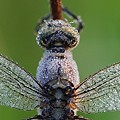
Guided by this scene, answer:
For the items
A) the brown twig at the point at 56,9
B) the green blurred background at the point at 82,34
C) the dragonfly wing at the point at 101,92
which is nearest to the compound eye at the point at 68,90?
the dragonfly wing at the point at 101,92

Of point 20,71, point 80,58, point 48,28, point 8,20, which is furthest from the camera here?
point 8,20

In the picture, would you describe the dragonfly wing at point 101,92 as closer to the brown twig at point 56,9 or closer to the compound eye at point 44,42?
the compound eye at point 44,42

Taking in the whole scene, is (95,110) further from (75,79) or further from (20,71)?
(20,71)

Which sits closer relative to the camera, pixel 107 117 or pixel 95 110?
pixel 95 110

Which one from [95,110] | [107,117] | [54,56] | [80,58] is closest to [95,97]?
[95,110]

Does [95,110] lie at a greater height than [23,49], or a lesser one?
lesser
